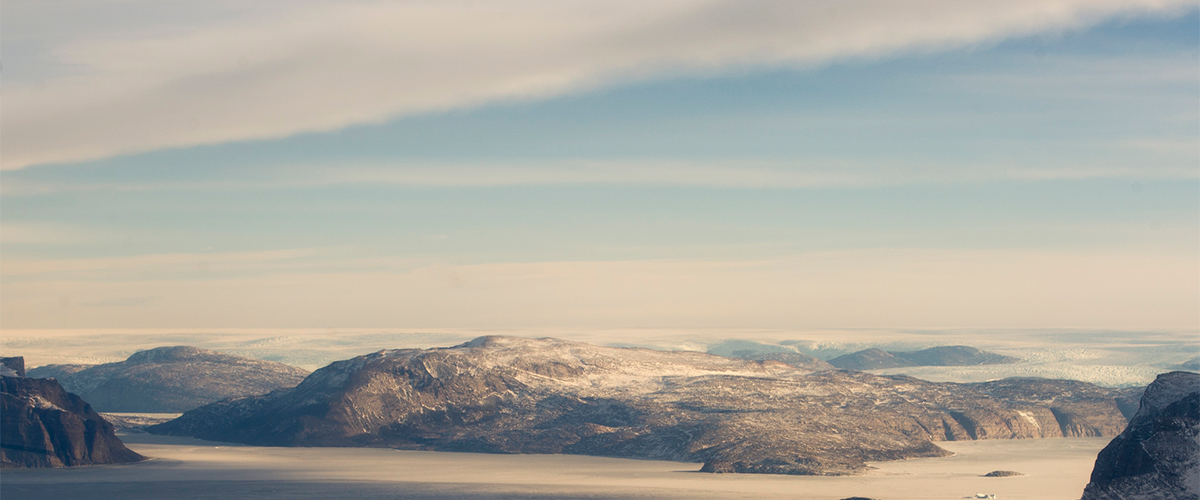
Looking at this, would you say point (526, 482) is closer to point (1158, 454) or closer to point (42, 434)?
point (42, 434)

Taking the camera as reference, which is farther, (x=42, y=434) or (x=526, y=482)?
(x=42, y=434)

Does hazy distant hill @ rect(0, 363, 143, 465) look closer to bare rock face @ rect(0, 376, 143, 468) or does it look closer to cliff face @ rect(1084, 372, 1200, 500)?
bare rock face @ rect(0, 376, 143, 468)

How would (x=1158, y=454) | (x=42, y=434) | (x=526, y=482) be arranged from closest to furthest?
(x=1158, y=454)
(x=526, y=482)
(x=42, y=434)

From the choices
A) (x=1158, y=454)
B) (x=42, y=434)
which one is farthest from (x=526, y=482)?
(x=1158, y=454)

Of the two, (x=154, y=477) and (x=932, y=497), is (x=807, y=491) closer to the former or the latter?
(x=932, y=497)

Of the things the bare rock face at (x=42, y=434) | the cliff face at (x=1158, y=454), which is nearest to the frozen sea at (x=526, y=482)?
the bare rock face at (x=42, y=434)

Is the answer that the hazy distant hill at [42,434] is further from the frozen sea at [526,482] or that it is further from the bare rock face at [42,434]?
the frozen sea at [526,482]
